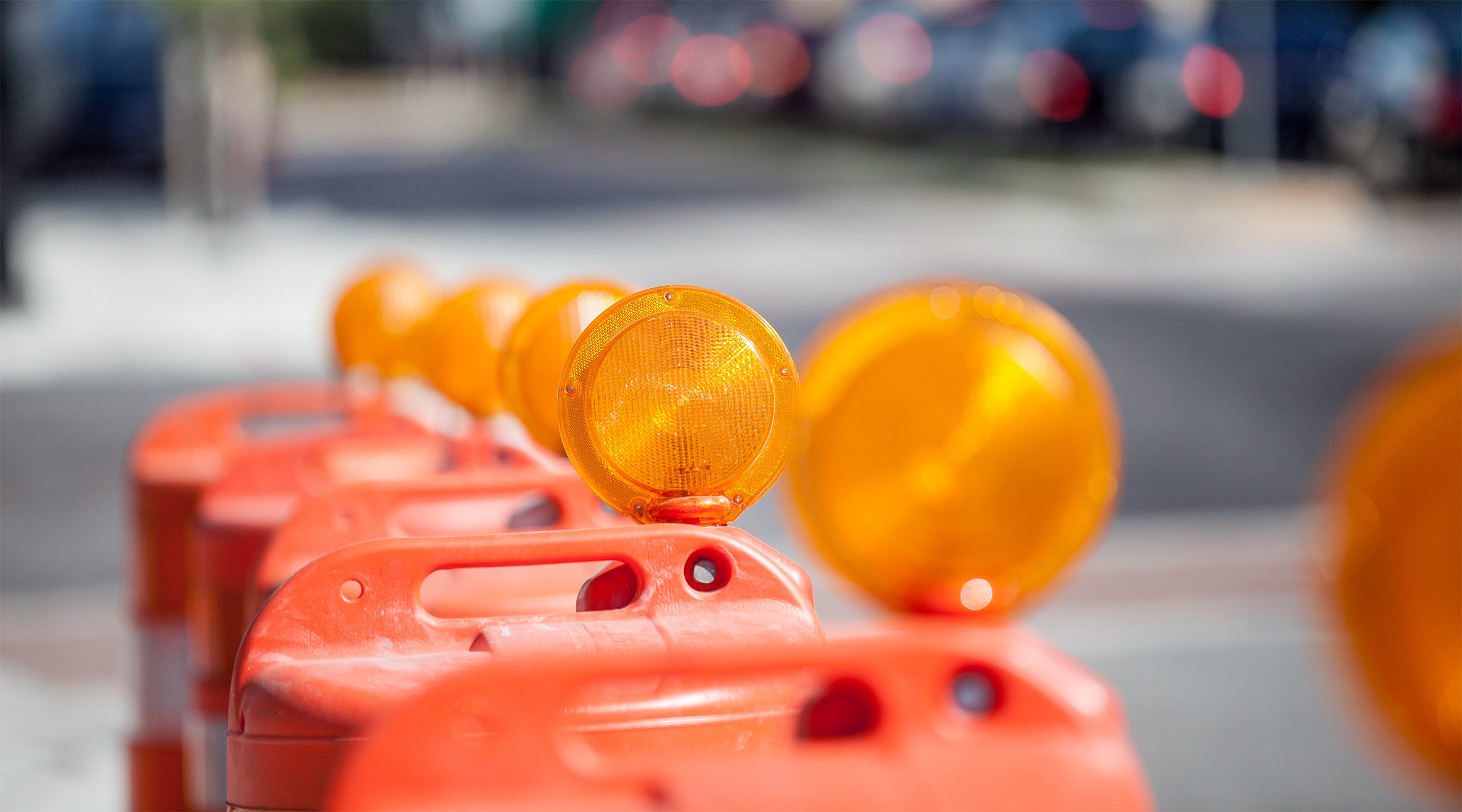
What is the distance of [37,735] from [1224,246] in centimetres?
1217

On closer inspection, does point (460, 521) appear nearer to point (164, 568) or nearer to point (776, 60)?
point (164, 568)

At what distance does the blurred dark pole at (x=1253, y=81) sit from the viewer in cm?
1823

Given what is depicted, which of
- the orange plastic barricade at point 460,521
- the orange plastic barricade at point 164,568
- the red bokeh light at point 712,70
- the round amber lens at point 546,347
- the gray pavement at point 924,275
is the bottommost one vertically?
the gray pavement at point 924,275

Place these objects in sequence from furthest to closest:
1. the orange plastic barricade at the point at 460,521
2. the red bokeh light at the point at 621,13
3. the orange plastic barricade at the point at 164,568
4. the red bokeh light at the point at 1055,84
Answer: the red bokeh light at the point at 621,13, the red bokeh light at the point at 1055,84, the orange plastic barricade at the point at 164,568, the orange plastic barricade at the point at 460,521

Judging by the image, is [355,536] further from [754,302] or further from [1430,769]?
[754,302]

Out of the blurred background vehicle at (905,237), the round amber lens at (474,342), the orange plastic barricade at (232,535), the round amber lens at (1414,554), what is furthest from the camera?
the blurred background vehicle at (905,237)

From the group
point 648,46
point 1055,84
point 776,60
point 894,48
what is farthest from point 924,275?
point 648,46

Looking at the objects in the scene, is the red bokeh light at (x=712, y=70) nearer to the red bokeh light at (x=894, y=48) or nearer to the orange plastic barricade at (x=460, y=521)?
the red bokeh light at (x=894, y=48)

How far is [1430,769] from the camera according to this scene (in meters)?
1.14

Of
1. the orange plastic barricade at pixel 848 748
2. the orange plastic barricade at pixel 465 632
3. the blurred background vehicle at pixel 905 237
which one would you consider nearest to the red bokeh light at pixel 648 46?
the blurred background vehicle at pixel 905 237

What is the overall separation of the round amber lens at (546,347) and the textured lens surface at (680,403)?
0.42 m

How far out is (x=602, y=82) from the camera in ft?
118

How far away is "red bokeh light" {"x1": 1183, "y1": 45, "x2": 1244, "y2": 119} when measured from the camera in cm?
1858

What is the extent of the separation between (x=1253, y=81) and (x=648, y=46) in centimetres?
1816
